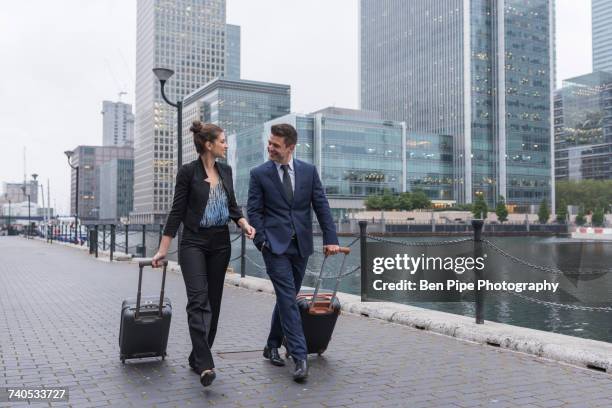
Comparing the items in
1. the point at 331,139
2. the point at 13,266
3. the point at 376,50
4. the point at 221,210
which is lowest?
the point at 13,266

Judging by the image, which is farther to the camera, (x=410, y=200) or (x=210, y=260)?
(x=410, y=200)

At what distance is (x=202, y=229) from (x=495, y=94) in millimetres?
133202

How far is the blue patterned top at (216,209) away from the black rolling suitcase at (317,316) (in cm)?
114

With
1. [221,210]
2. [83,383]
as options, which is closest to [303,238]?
[221,210]

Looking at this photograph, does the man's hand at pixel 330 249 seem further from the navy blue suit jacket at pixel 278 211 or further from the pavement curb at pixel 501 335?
the pavement curb at pixel 501 335

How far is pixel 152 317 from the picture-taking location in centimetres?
505

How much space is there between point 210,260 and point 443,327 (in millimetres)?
3371

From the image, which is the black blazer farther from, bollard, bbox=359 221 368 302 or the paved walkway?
bollard, bbox=359 221 368 302

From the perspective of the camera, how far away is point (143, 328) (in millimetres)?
5023

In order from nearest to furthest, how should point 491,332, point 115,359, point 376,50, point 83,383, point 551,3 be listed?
point 83,383, point 115,359, point 491,332, point 551,3, point 376,50

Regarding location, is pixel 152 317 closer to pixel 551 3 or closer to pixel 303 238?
pixel 303 238

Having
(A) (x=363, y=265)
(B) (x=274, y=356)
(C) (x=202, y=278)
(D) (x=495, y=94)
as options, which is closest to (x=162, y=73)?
(A) (x=363, y=265)

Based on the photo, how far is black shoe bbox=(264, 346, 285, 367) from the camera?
16.8ft

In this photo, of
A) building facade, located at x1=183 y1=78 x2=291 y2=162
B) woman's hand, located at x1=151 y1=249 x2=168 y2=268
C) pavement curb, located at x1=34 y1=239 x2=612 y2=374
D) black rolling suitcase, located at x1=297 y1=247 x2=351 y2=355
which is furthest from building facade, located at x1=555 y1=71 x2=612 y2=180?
woman's hand, located at x1=151 y1=249 x2=168 y2=268
